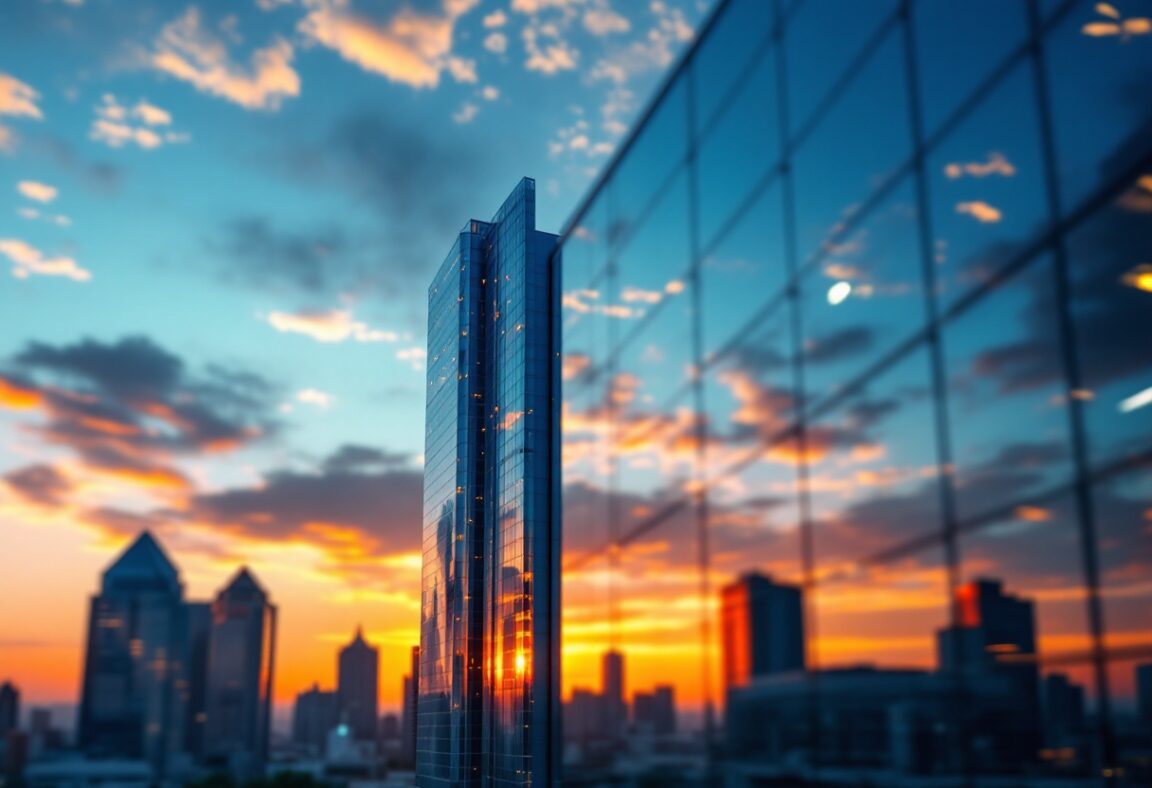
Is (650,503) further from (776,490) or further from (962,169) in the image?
(962,169)

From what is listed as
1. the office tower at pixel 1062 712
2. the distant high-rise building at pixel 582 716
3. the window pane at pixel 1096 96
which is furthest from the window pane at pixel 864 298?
the distant high-rise building at pixel 582 716

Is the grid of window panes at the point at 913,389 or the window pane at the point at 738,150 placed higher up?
the window pane at the point at 738,150

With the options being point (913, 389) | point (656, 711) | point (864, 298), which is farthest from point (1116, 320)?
point (656, 711)

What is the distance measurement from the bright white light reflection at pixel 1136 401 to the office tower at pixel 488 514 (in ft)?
180

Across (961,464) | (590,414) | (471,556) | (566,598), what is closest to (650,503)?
(590,414)

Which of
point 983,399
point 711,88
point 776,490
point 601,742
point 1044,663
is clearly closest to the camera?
point 1044,663

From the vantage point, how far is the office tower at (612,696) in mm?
20578

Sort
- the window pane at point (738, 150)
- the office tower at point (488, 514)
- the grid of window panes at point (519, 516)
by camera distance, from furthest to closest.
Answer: the office tower at point (488, 514) → the grid of window panes at point (519, 516) → the window pane at point (738, 150)

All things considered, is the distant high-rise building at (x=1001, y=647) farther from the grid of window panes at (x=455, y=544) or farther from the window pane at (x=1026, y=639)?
the grid of window panes at (x=455, y=544)

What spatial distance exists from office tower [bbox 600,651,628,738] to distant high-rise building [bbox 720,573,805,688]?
5.48 meters

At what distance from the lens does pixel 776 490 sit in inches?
563

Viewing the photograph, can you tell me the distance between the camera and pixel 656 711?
1848 cm

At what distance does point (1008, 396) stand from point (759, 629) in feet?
18.9

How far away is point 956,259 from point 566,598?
643 inches
